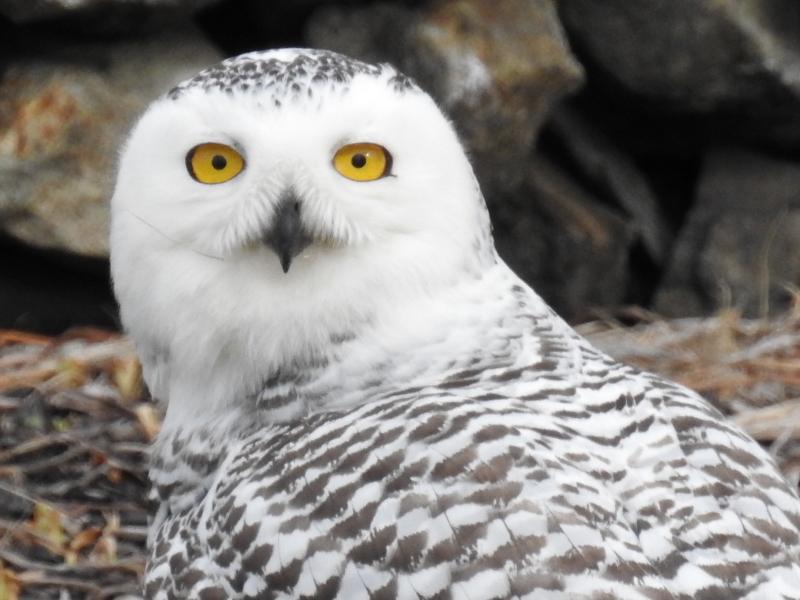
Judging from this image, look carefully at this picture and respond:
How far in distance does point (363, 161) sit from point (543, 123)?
2887 mm

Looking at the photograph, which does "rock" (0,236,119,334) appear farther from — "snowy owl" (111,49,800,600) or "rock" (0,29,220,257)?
"snowy owl" (111,49,800,600)

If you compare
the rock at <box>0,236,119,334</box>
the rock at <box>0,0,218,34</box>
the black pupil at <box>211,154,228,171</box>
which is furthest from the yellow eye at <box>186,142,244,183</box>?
the rock at <box>0,236,119,334</box>

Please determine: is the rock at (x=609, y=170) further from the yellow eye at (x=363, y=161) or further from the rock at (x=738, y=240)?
the yellow eye at (x=363, y=161)

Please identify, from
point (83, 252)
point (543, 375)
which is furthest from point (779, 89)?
point (543, 375)

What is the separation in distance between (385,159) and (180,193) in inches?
14.8

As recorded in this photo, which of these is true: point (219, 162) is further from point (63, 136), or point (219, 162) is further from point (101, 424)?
point (63, 136)

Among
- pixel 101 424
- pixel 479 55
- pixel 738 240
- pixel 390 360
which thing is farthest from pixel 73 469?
pixel 738 240

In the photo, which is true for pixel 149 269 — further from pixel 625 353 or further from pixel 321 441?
pixel 625 353

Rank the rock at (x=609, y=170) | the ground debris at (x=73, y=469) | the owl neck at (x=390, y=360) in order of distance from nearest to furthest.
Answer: the owl neck at (x=390, y=360) < the ground debris at (x=73, y=469) < the rock at (x=609, y=170)

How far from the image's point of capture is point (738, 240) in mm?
5664

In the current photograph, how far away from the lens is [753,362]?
14.9ft

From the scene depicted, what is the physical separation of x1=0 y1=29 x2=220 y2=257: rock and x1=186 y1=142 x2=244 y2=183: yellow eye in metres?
2.06

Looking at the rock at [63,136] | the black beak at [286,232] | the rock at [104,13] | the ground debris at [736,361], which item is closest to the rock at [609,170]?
the ground debris at [736,361]

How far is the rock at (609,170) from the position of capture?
18.9 feet
